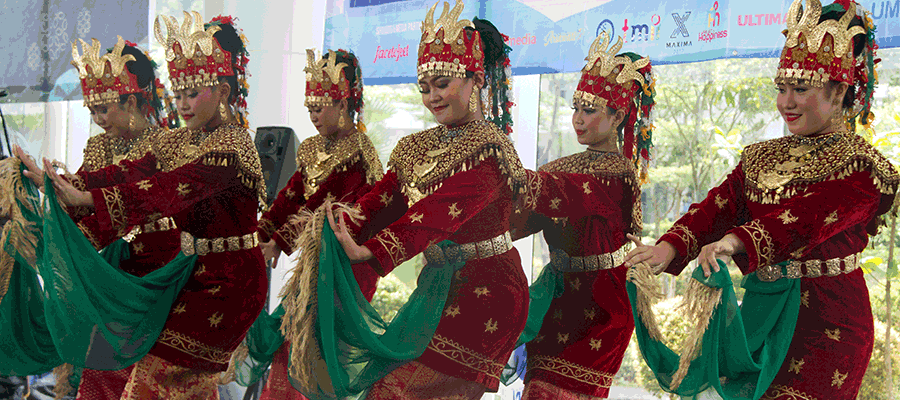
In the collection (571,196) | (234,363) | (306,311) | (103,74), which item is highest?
(103,74)

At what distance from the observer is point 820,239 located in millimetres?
2207

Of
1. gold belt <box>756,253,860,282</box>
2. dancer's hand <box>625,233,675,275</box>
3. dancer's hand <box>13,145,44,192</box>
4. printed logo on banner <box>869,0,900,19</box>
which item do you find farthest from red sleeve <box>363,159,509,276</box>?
printed logo on banner <box>869,0,900,19</box>

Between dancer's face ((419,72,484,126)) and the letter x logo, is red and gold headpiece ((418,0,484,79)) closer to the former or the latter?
dancer's face ((419,72,484,126))

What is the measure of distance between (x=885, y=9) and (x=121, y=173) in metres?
3.06

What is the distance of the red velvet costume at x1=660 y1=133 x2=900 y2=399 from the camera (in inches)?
85.9

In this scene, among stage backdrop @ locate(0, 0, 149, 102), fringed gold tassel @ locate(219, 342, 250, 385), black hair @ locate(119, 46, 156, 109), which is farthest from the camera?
stage backdrop @ locate(0, 0, 149, 102)

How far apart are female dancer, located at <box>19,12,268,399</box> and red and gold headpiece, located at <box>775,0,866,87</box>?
1883 millimetres

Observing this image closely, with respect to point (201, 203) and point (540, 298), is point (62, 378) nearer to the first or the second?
point (201, 203)

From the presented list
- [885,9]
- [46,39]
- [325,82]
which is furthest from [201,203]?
[46,39]

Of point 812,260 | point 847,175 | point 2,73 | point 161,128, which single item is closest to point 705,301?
point 812,260

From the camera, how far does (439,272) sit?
2414mm

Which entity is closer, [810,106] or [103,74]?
[810,106]

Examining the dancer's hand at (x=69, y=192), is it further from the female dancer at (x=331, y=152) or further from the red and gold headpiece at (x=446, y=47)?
the red and gold headpiece at (x=446, y=47)

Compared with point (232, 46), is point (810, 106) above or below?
below
